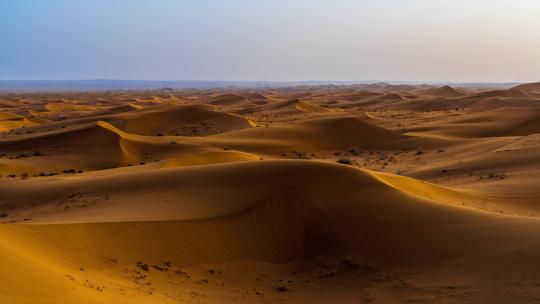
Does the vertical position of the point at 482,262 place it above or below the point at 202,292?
above

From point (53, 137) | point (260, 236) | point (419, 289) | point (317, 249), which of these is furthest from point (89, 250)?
point (53, 137)

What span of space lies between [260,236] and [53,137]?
2569 centimetres

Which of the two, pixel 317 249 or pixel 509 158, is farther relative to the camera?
pixel 509 158

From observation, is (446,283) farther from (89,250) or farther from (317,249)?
(89,250)

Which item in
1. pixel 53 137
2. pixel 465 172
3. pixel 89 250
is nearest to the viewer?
pixel 89 250

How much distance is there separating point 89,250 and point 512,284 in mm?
6899

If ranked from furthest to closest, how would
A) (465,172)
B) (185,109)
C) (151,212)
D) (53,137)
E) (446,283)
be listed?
(185,109), (53,137), (465,172), (151,212), (446,283)

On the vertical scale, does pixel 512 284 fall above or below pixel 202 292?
above

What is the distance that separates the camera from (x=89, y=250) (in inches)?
377

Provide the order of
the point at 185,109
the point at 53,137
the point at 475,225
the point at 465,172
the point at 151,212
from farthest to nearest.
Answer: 1. the point at 185,109
2. the point at 53,137
3. the point at 465,172
4. the point at 151,212
5. the point at 475,225

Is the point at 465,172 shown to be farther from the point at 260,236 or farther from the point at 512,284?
the point at 512,284

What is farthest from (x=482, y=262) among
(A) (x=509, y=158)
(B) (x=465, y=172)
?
(A) (x=509, y=158)

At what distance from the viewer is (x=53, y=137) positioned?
33.2m

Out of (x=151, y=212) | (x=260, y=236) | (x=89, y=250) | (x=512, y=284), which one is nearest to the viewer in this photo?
(x=512, y=284)
